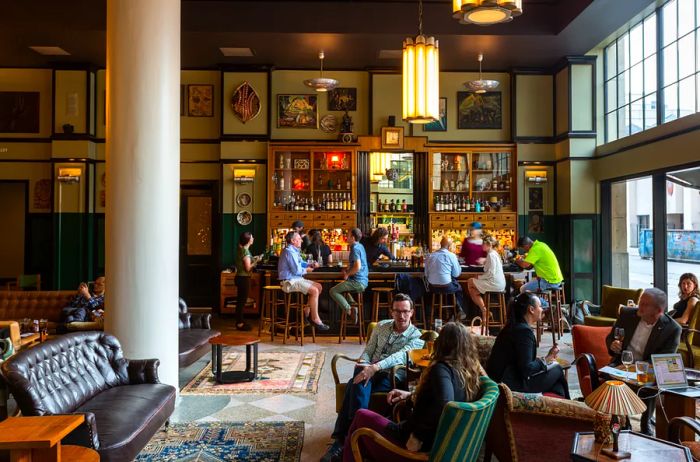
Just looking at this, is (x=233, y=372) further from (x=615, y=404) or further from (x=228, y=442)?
(x=615, y=404)

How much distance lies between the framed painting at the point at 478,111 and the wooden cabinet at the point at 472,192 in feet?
1.76

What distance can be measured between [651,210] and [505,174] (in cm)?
333

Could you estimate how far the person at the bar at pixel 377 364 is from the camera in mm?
4336

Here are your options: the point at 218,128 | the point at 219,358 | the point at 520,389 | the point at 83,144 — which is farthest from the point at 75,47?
the point at 520,389

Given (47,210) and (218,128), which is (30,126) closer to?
(47,210)

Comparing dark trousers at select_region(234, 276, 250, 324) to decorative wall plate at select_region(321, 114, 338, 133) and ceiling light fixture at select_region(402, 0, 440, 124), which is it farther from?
ceiling light fixture at select_region(402, 0, 440, 124)

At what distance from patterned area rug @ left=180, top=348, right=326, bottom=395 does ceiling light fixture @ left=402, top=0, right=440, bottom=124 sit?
10.8ft

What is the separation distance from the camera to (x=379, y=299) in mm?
9234

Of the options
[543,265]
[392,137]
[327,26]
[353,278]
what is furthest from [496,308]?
[327,26]

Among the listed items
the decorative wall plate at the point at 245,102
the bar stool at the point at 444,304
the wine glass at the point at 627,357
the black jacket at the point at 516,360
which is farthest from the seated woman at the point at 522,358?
the decorative wall plate at the point at 245,102

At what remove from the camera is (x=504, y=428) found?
12.0 feet

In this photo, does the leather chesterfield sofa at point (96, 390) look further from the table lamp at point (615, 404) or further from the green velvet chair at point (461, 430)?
the table lamp at point (615, 404)

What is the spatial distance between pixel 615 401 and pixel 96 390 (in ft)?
12.8

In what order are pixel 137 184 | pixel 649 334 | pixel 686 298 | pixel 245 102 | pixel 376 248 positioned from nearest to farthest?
pixel 649 334
pixel 137 184
pixel 686 298
pixel 376 248
pixel 245 102
